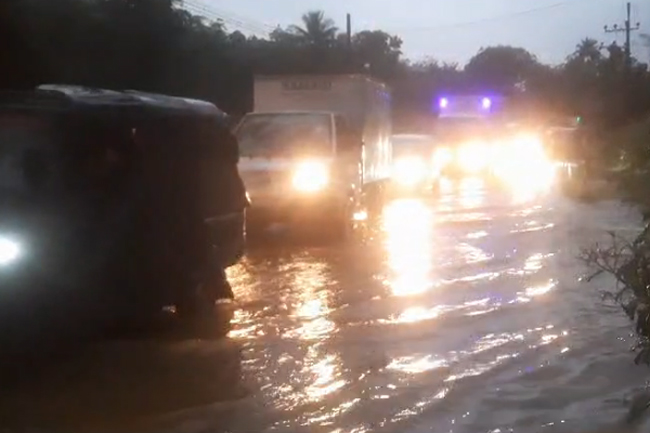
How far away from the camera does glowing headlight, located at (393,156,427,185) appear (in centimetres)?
3647

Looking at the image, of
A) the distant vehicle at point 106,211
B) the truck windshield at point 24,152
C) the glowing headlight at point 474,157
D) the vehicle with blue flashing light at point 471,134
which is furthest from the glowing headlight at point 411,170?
the truck windshield at point 24,152

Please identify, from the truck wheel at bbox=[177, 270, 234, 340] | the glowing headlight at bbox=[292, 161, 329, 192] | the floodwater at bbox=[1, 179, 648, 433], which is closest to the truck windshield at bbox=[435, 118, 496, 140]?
the glowing headlight at bbox=[292, 161, 329, 192]

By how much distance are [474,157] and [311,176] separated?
2861 cm

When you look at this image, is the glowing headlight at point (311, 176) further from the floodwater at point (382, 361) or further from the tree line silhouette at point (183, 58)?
the tree line silhouette at point (183, 58)

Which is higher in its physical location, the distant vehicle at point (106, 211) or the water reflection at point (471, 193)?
the distant vehicle at point (106, 211)

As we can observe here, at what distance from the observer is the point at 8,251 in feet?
30.3

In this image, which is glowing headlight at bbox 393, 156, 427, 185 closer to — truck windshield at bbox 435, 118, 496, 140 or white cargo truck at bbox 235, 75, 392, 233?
truck windshield at bbox 435, 118, 496, 140

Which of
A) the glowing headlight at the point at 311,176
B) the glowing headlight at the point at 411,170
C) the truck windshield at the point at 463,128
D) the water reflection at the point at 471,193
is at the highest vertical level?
the truck windshield at the point at 463,128

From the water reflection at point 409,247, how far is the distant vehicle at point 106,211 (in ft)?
9.94

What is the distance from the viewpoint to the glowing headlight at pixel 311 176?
19.7 m

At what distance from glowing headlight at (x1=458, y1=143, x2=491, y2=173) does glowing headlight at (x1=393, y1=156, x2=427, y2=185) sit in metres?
10.3

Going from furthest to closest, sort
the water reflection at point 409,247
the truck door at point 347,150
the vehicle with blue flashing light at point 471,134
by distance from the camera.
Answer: the vehicle with blue flashing light at point 471,134
the truck door at point 347,150
the water reflection at point 409,247

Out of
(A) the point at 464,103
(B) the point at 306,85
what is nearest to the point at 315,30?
(A) the point at 464,103

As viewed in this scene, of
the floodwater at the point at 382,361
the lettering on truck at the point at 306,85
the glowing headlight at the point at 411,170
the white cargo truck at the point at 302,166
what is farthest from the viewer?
the glowing headlight at the point at 411,170
